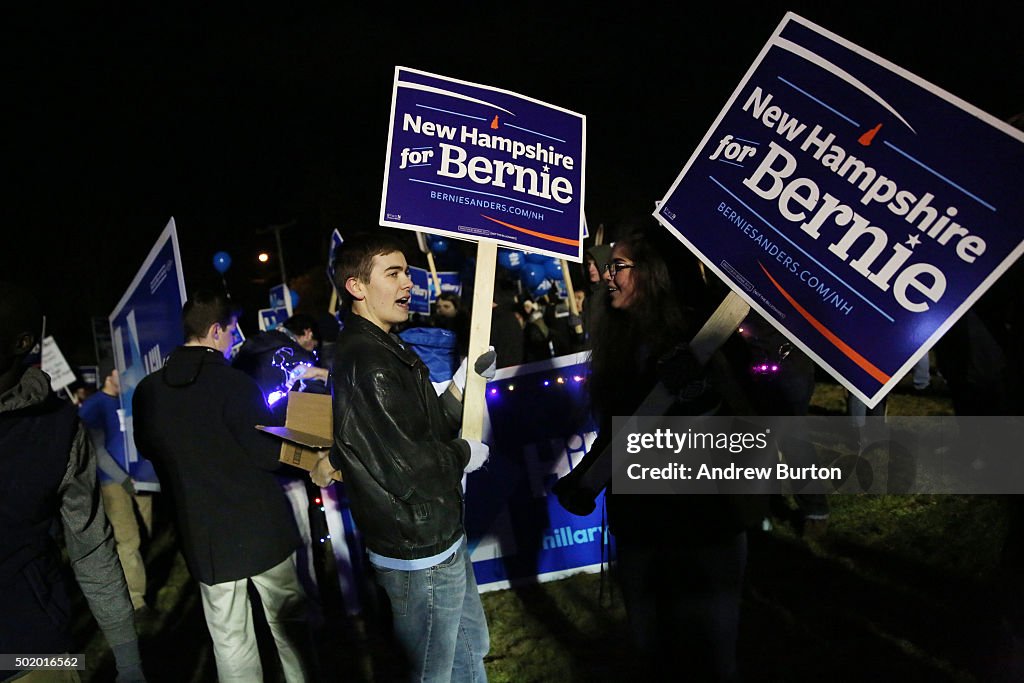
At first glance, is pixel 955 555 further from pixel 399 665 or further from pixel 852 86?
pixel 399 665

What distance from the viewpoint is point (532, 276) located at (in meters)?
11.3

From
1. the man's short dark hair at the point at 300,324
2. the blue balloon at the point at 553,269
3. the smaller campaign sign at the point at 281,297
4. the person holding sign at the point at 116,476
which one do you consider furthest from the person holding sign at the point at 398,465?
the smaller campaign sign at the point at 281,297

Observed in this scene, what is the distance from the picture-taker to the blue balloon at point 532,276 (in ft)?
36.8

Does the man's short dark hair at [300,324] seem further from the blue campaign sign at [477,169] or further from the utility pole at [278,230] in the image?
the utility pole at [278,230]

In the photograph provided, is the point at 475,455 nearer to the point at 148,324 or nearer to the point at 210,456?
the point at 210,456

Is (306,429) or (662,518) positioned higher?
(306,429)

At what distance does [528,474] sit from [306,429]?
227 cm

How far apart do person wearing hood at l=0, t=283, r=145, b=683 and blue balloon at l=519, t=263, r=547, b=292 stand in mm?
9139

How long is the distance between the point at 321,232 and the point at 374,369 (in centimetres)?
4934

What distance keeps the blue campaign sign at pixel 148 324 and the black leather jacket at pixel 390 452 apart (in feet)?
6.82

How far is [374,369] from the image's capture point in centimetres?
249

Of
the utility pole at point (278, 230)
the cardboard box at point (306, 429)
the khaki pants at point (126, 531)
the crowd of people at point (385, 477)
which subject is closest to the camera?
the crowd of people at point (385, 477)

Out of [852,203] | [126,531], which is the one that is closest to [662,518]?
[852,203]

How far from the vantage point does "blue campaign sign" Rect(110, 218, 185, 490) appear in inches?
168
